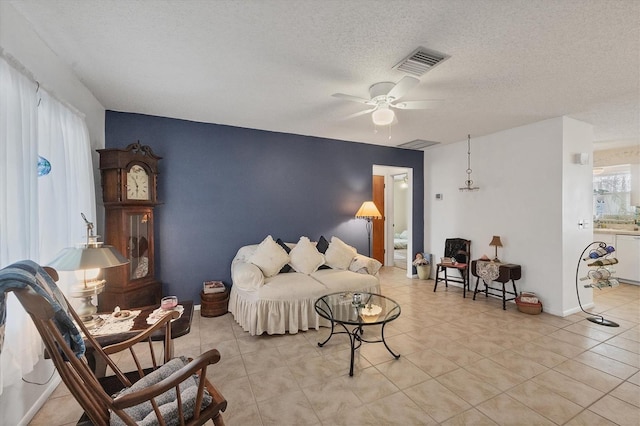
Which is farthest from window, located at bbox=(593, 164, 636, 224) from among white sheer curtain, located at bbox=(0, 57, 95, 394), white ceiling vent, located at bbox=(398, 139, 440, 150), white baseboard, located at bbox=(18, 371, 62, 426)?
white baseboard, located at bbox=(18, 371, 62, 426)

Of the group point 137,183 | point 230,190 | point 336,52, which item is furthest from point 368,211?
point 137,183

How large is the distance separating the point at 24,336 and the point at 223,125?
10.1ft

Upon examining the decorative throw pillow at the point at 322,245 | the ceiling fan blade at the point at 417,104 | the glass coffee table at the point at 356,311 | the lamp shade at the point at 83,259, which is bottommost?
the glass coffee table at the point at 356,311

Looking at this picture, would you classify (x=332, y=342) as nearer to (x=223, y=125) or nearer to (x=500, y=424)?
(x=500, y=424)

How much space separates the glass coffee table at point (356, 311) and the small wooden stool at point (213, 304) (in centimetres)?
147

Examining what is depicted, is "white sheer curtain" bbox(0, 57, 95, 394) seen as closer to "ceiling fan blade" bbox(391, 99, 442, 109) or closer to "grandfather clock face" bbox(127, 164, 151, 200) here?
"grandfather clock face" bbox(127, 164, 151, 200)

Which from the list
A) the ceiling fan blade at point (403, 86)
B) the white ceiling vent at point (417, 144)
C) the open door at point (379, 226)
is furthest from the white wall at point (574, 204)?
the open door at point (379, 226)

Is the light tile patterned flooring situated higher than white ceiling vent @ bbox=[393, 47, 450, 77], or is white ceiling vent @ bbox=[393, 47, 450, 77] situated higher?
white ceiling vent @ bbox=[393, 47, 450, 77]

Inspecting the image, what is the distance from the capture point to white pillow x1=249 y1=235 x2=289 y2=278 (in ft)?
11.6

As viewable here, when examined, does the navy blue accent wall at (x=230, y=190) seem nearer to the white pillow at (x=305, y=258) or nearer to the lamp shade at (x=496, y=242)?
the white pillow at (x=305, y=258)

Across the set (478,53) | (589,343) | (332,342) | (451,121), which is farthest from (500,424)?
(451,121)

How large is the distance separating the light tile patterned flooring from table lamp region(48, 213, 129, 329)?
0.70 m

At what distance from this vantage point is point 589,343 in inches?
114

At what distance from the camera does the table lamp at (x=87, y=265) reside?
181cm
